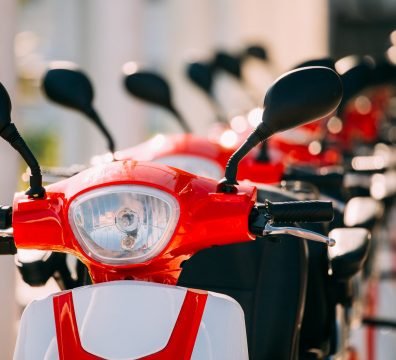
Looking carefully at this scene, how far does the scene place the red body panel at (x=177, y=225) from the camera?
187cm

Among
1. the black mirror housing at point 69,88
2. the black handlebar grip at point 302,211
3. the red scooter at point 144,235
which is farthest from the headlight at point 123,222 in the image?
the black mirror housing at point 69,88

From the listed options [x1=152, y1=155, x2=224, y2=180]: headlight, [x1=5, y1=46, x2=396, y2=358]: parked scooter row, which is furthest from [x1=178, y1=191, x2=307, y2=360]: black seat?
[x1=152, y1=155, x2=224, y2=180]: headlight

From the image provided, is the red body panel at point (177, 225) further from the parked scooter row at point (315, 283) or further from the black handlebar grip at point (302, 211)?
the parked scooter row at point (315, 283)

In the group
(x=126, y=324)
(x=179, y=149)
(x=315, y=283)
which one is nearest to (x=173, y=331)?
(x=126, y=324)

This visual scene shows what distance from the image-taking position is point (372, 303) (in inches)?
226

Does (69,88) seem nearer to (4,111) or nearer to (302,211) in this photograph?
(4,111)

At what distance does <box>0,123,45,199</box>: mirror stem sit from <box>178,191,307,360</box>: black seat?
2.25 ft

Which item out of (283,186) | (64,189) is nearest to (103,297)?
(64,189)

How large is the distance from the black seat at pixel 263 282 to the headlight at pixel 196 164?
45cm

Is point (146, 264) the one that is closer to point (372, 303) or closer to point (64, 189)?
point (64, 189)

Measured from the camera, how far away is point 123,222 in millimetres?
1815

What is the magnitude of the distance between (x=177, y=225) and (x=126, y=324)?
21 cm

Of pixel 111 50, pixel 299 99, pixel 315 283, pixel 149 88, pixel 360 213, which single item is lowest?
pixel 315 283

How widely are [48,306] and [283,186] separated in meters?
1.32
